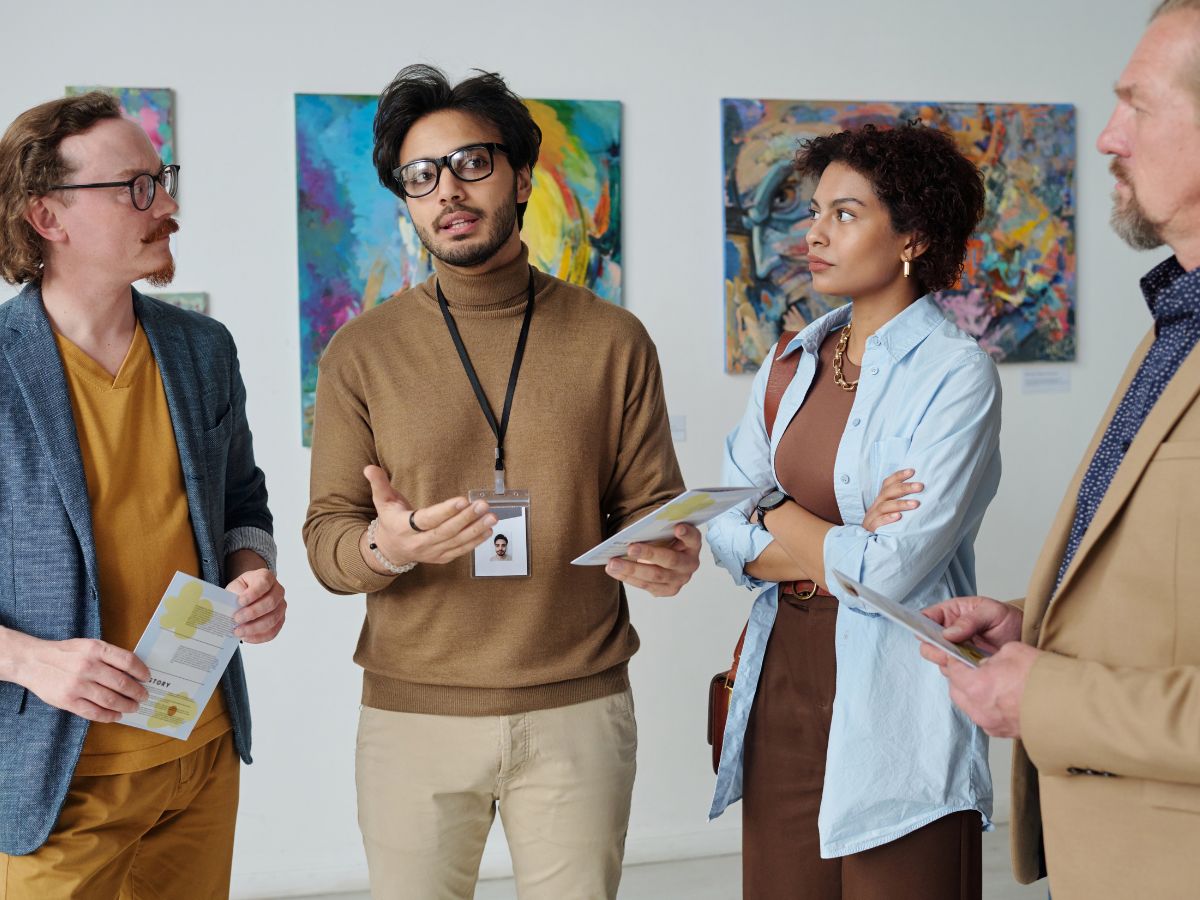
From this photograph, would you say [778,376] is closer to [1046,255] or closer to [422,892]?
[422,892]

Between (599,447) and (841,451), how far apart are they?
0.50m

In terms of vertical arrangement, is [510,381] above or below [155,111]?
below

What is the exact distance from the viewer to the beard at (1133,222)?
4.93 ft

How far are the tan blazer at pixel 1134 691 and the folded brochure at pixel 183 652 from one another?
130 cm

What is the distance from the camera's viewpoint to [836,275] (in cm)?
241

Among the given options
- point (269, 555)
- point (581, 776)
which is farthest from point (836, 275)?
point (269, 555)

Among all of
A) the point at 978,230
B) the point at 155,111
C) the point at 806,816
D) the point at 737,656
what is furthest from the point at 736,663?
the point at 155,111

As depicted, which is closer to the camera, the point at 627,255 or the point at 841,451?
the point at 841,451

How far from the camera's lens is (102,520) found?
75.0 inches

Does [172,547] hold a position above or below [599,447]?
below

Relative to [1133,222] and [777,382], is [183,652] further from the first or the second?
[1133,222]

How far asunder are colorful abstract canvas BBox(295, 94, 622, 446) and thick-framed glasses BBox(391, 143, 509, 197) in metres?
1.73

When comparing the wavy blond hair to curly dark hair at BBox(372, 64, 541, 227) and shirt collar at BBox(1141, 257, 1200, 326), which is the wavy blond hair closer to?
curly dark hair at BBox(372, 64, 541, 227)

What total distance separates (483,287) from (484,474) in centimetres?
39
